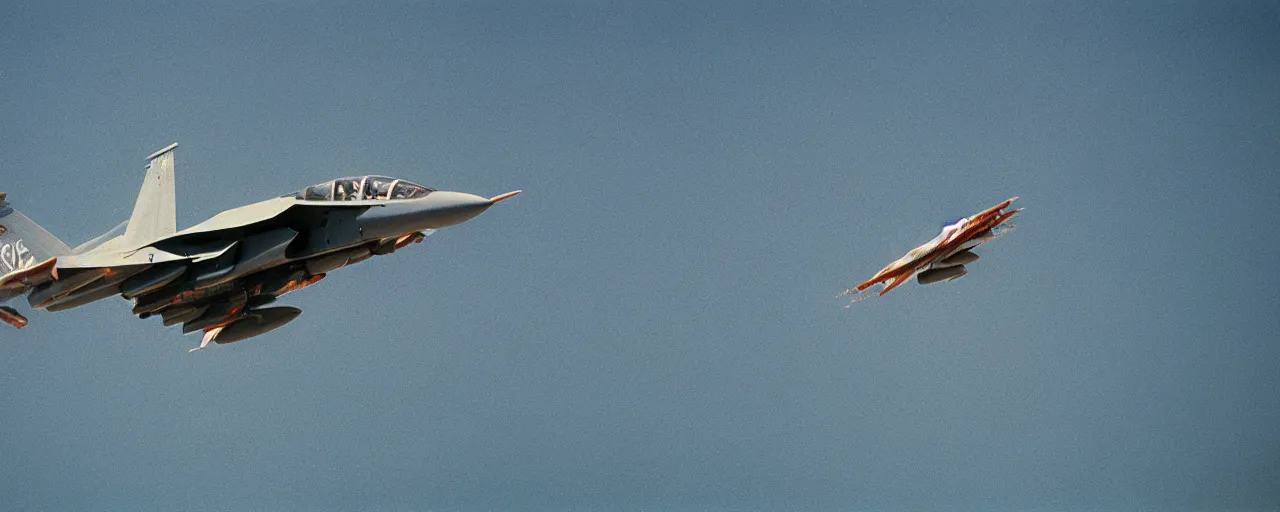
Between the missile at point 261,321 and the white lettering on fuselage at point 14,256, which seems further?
the missile at point 261,321

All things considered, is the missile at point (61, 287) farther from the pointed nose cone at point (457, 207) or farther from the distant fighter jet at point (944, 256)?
the distant fighter jet at point (944, 256)

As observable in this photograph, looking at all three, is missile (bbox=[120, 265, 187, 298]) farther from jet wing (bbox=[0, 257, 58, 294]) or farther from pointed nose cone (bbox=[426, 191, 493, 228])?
pointed nose cone (bbox=[426, 191, 493, 228])

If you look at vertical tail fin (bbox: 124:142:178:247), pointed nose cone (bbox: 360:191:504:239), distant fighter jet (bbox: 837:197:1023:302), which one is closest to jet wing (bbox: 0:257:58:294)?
vertical tail fin (bbox: 124:142:178:247)

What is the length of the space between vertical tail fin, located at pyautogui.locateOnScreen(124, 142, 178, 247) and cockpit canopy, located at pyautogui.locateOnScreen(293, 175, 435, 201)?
450 centimetres

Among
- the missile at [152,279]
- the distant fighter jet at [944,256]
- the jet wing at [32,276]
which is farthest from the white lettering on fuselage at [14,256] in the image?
the distant fighter jet at [944,256]

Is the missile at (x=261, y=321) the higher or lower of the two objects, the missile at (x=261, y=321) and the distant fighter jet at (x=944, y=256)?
the lower

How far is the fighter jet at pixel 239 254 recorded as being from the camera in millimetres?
21203

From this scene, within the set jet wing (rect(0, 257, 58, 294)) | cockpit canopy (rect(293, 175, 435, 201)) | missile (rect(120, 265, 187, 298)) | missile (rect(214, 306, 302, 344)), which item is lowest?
jet wing (rect(0, 257, 58, 294))

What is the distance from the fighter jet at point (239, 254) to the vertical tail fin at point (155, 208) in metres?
0.58

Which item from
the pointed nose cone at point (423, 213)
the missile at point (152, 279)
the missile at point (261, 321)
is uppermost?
the pointed nose cone at point (423, 213)

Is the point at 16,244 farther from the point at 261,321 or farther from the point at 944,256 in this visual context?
the point at 944,256

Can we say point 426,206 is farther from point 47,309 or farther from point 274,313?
point 47,309

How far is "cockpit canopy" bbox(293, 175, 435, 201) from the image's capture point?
835 inches

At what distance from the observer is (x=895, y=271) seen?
73.9 feet
